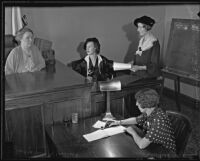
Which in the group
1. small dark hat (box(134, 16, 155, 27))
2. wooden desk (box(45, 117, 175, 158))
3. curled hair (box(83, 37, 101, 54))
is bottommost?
wooden desk (box(45, 117, 175, 158))

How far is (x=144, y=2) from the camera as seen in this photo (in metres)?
0.72

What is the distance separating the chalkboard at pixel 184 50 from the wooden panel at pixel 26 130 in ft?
2.49

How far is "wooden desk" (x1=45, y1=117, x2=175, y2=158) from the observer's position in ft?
3.35

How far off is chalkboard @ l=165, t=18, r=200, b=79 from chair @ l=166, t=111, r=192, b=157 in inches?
8.6

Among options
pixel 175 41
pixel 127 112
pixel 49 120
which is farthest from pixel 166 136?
pixel 49 120

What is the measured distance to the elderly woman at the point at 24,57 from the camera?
1.23 metres

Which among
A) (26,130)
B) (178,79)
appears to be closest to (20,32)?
(26,130)

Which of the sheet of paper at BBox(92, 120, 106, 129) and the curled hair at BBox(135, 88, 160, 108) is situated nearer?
the curled hair at BBox(135, 88, 160, 108)

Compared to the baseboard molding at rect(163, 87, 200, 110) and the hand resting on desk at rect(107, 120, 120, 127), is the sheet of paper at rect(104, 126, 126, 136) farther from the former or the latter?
the baseboard molding at rect(163, 87, 200, 110)

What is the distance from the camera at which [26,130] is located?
1.27 m

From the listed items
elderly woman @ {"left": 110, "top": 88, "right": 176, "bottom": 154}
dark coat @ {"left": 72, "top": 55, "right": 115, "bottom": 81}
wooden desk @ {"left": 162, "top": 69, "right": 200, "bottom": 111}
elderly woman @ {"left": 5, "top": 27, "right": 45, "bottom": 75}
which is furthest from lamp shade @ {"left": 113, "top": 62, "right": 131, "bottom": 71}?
elderly woman @ {"left": 5, "top": 27, "right": 45, "bottom": 75}

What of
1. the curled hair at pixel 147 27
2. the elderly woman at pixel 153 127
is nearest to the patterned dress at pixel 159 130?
the elderly woman at pixel 153 127

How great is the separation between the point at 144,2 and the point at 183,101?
74cm

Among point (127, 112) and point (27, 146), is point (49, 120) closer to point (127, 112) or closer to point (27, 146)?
point (27, 146)
